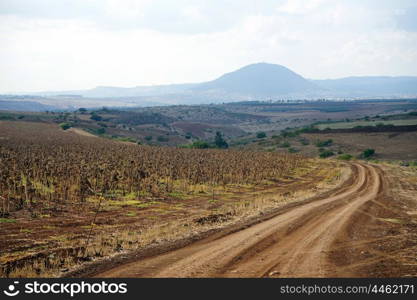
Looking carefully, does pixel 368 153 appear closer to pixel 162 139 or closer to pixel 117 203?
pixel 162 139

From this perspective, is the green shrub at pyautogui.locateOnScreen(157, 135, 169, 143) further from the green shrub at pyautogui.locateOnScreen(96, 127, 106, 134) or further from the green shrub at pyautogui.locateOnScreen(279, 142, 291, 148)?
the green shrub at pyautogui.locateOnScreen(279, 142, 291, 148)

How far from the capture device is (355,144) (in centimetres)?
10419

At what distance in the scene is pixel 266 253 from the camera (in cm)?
1648

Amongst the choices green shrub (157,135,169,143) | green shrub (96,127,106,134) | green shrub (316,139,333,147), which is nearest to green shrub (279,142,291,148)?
green shrub (316,139,333,147)

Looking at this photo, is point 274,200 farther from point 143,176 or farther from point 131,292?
point 131,292

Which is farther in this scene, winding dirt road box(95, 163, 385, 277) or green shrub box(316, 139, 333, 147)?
green shrub box(316, 139, 333, 147)

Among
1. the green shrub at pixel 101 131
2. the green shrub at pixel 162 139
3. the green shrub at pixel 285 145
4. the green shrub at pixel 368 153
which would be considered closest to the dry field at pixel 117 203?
the green shrub at pixel 368 153

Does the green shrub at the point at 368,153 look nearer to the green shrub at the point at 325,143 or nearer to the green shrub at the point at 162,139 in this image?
the green shrub at the point at 325,143

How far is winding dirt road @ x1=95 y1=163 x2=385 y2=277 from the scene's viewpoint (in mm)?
13984

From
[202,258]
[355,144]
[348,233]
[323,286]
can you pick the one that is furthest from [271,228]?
[355,144]

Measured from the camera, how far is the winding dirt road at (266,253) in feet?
45.9

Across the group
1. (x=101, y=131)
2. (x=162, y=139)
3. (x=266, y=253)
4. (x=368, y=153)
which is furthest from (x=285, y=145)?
(x=266, y=253)

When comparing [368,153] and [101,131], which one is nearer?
[368,153]

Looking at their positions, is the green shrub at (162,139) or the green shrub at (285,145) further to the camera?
the green shrub at (162,139)
